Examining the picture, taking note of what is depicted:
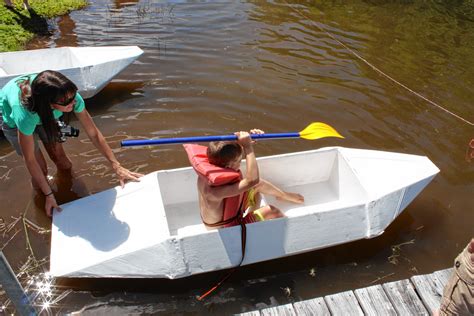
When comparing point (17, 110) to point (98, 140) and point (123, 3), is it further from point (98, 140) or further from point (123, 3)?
point (123, 3)

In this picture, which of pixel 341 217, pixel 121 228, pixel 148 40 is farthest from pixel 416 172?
pixel 148 40

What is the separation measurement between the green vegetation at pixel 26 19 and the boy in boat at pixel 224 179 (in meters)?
5.56

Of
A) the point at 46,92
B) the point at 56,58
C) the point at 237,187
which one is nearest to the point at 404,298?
the point at 237,187

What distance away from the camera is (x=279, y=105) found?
5855mm

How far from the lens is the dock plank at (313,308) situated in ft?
9.66

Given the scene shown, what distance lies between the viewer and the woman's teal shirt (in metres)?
2.94

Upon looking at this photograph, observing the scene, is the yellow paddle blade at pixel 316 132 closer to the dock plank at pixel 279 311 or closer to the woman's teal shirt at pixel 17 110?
the dock plank at pixel 279 311

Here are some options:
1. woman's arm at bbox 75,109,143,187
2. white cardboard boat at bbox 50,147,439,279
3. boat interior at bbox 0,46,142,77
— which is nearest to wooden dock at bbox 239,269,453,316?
white cardboard boat at bbox 50,147,439,279

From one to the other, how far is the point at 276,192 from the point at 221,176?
3.45 ft

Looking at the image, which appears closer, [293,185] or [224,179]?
[224,179]

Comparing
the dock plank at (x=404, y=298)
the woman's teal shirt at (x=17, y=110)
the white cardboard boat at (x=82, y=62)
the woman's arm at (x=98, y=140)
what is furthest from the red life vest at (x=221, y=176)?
the white cardboard boat at (x=82, y=62)

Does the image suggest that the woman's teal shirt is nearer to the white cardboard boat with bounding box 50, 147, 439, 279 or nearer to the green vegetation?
the white cardboard boat with bounding box 50, 147, 439, 279

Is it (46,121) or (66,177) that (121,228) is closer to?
(46,121)

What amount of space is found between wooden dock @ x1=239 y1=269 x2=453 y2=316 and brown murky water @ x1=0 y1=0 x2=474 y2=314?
333 millimetres
